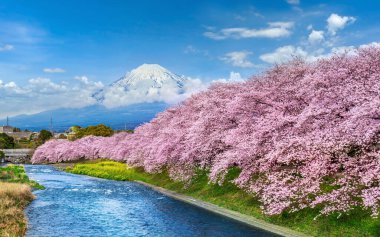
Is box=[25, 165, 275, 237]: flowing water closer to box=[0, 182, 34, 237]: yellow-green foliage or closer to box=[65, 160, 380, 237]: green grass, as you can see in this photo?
box=[0, 182, 34, 237]: yellow-green foliage

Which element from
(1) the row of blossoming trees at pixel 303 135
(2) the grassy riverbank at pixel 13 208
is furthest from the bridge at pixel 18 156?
(1) the row of blossoming trees at pixel 303 135

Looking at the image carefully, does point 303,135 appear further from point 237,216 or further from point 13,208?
point 13,208

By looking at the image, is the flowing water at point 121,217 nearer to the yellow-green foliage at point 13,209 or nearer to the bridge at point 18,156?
the yellow-green foliage at point 13,209

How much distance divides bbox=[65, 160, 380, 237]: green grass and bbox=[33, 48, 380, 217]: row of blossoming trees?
2.48 feet

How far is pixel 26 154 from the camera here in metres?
141

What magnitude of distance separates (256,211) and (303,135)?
27.3 feet

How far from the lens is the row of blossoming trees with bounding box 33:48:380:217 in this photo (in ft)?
82.5

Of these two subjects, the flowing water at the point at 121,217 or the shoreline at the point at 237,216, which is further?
the flowing water at the point at 121,217

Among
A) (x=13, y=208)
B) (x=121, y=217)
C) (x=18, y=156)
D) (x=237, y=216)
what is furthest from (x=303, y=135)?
(x=18, y=156)

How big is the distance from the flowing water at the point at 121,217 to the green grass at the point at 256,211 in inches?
90.0

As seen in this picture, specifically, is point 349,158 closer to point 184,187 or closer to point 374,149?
point 374,149

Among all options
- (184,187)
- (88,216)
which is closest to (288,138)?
(88,216)

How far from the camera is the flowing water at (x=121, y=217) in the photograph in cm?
3103

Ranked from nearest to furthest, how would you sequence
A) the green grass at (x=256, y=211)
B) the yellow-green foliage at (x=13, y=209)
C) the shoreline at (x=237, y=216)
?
the green grass at (x=256, y=211) → the yellow-green foliage at (x=13, y=209) → the shoreline at (x=237, y=216)
